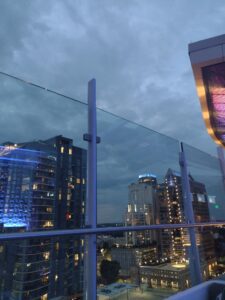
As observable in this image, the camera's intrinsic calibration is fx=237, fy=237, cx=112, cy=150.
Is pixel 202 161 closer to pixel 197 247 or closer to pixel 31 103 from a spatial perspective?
pixel 197 247

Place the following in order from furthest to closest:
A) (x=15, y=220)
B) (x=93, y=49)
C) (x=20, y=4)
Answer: (x=93, y=49)
(x=20, y=4)
(x=15, y=220)

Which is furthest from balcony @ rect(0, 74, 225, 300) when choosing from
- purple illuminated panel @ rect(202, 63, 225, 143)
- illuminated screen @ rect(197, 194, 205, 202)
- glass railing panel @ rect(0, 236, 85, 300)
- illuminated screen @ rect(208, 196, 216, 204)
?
purple illuminated panel @ rect(202, 63, 225, 143)

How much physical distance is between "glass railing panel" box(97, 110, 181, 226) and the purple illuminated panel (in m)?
3.77

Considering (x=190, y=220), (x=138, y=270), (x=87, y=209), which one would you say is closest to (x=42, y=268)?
(x=87, y=209)

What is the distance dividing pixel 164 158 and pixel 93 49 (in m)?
19.3

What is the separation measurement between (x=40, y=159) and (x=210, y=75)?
18.7ft

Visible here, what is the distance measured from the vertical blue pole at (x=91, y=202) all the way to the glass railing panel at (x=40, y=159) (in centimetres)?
A: 4

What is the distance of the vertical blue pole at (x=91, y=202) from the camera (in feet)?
5.16

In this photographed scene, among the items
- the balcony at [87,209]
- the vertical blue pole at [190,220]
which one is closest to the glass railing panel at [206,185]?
the vertical blue pole at [190,220]

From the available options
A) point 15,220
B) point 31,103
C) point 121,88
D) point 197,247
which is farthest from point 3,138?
point 121,88

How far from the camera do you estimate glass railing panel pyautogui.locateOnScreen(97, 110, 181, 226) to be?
1952mm

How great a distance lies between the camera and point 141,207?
90.7 inches

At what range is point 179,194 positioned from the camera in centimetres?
283

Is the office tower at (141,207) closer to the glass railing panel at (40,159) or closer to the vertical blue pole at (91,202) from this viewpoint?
the vertical blue pole at (91,202)
